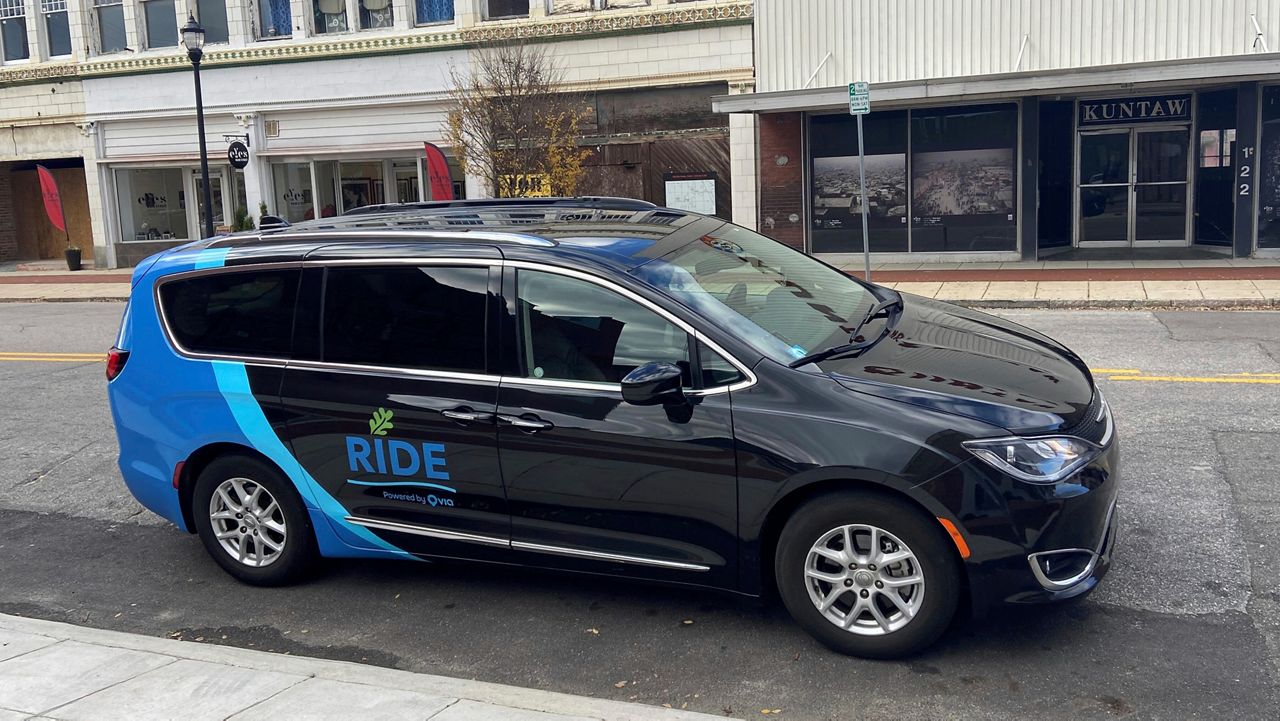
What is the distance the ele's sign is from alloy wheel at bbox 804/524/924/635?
59.8 ft

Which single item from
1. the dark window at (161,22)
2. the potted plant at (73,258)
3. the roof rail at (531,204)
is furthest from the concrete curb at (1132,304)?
the potted plant at (73,258)

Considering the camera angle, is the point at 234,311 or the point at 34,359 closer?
the point at 234,311

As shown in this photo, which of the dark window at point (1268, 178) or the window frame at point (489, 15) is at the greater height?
the window frame at point (489, 15)

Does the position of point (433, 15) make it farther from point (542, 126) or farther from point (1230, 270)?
point (1230, 270)

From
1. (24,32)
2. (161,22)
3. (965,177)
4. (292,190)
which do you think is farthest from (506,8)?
(24,32)

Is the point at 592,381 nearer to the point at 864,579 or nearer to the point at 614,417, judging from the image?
the point at 614,417

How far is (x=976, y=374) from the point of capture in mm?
4562

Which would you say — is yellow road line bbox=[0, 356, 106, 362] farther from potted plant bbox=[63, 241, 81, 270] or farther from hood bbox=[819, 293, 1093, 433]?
potted plant bbox=[63, 241, 81, 270]

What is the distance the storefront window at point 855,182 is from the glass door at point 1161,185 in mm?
4187

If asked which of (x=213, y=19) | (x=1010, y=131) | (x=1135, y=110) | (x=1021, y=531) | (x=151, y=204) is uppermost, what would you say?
(x=213, y=19)

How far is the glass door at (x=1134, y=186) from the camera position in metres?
19.9

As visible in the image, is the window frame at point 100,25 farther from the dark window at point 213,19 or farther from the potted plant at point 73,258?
the potted plant at point 73,258

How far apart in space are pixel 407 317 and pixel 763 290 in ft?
5.48

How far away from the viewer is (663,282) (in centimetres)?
477
